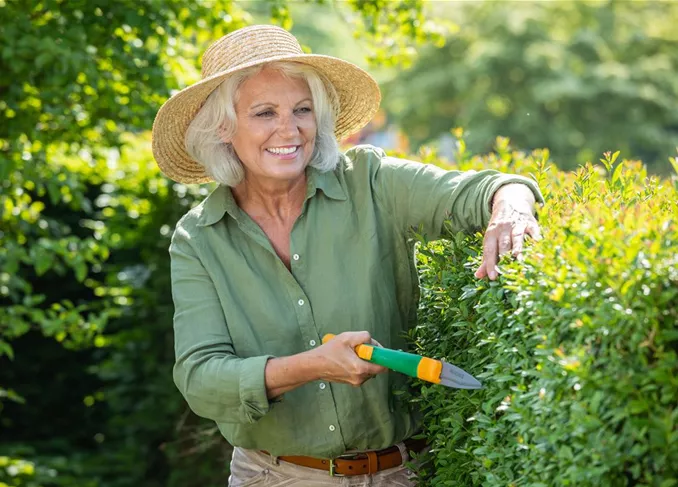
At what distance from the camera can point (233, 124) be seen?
3.06 m

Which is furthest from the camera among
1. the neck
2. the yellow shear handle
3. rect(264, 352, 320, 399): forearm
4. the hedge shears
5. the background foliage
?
the background foliage

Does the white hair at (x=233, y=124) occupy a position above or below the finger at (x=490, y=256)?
above

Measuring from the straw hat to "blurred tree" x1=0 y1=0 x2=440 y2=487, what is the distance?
48.1 inches

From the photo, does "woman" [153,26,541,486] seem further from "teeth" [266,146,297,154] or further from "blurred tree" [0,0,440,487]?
"blurred tree" [0,0,440,487]

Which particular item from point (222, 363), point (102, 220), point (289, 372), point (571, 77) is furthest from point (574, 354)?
point (571, 77)

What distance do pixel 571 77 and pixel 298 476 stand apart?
23.6 metres

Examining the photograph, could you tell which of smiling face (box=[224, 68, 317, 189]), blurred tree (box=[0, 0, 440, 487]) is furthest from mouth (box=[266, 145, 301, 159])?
blurred tree (box=[0, 0, 440, 487])

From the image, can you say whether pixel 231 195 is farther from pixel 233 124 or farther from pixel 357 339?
pixel 357 339

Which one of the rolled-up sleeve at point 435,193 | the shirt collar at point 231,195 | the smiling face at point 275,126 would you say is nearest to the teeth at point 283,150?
the smiling face at point 275,126

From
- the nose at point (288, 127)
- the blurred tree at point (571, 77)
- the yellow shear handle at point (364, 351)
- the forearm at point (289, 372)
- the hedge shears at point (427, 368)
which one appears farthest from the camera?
the blurred tree at point (571, 77)

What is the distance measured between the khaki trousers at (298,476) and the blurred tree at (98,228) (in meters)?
1.78

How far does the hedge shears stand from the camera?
7.67ft

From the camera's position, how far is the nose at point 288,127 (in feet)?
9.68

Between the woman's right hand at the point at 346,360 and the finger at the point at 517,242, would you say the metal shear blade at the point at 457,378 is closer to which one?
the woman's right hand at the point at 346,360
